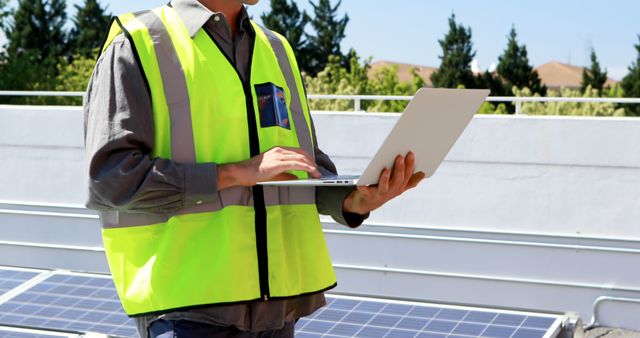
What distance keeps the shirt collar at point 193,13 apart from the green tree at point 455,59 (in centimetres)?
4667

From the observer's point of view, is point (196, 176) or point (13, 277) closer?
point (196, 176)

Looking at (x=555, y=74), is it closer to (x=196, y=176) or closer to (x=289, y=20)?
(x=289, y=20)

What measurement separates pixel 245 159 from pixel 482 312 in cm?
219

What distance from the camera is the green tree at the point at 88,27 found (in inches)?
2085

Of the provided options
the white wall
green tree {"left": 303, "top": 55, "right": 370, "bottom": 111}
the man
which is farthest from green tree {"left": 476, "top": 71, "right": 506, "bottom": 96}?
the man

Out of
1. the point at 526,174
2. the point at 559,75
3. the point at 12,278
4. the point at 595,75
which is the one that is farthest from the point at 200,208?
the point at 559,75

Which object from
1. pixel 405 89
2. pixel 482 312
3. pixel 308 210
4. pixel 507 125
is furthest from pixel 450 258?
pixel 405 89

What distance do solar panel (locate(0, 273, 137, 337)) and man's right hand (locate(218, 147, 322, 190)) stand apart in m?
2.17

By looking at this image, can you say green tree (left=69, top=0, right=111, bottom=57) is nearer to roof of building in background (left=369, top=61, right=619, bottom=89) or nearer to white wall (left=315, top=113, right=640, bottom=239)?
roof of building in background (left=369, top=61, right=619, bottom=89)

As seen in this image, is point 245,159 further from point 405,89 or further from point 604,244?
point 405,89

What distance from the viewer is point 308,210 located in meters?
2.19

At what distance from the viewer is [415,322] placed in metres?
3.97

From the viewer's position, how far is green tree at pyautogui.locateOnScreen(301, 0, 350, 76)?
51.4m

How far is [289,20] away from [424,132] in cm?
5030
